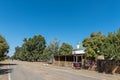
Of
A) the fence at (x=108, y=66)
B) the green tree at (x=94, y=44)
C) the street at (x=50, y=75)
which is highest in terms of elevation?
the green tree at (x=94, y=44)

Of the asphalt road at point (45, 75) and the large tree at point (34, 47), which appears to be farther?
the large tree at point (34, 47)

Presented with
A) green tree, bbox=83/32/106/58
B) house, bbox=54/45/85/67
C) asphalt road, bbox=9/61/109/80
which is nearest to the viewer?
asphalt road, bbox=9/61/109/80

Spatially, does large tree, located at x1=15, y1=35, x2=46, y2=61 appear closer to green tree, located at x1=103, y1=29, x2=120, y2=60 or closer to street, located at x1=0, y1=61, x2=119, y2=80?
street, located at x1=0, y1=61, x2=119, y2=80

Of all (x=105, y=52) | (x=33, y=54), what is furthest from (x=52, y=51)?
(x=105, y=52)

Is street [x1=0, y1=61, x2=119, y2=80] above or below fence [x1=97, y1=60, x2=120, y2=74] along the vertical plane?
below

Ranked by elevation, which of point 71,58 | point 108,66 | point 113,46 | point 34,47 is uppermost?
point 34,47

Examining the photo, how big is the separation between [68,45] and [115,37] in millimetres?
68583

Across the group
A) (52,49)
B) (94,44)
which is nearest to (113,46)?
(94,44)

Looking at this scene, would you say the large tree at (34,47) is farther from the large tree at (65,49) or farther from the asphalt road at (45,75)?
the asphalt road at (45,75)

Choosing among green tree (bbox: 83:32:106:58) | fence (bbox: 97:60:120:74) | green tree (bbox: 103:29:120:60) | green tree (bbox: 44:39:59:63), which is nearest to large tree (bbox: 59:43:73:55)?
green tree (bbox: 44:39:59:63)

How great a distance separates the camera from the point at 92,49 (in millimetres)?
43656

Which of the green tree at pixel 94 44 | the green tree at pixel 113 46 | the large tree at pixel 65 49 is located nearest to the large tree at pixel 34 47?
the large tree at pixel 65 49

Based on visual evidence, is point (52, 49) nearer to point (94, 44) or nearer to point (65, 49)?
point (65, 49)

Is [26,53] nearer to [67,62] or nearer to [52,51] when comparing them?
[52,51]
